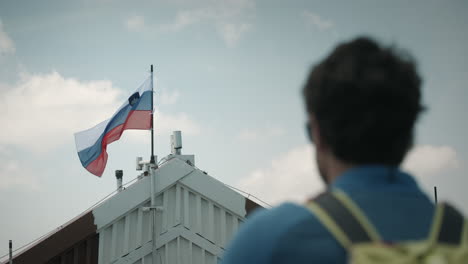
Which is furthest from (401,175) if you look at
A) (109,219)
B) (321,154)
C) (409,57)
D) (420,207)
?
(109,219)

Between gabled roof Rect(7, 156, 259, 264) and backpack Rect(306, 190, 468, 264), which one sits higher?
gabled roof Rect(7, 156, 259, 264)

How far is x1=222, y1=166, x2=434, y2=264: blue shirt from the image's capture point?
1.00 metres

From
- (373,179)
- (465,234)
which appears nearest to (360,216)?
(373,179)

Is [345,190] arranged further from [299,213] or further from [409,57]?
[409,57]

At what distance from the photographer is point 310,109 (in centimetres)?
122

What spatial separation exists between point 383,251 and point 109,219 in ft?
20.0

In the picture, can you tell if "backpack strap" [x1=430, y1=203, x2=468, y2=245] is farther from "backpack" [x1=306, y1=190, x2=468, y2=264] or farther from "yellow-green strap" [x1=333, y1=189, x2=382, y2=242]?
"yellow-green strap" [x1=333, y1=189, x2=382, y2=242]

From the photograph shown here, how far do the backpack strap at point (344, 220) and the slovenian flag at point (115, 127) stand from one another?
24.2ft

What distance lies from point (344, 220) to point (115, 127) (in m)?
7.76

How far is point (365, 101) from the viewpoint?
1.12 metres

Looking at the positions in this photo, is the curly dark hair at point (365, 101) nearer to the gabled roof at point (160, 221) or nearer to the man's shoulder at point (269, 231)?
the man's shoulder at point (269, 231)

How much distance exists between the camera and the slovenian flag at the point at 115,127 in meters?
8.32

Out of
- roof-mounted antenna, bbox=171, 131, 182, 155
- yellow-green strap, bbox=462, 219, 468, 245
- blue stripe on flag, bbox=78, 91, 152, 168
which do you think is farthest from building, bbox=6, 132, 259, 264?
yellow-green strap, bbox=462, 219, 468, 245

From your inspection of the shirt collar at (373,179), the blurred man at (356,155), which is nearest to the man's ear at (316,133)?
the blurred man at (356,155)
